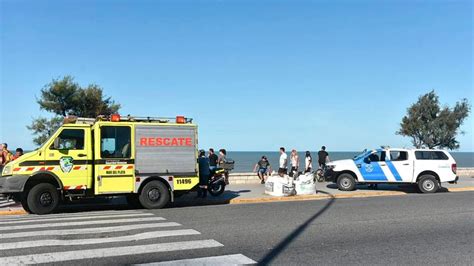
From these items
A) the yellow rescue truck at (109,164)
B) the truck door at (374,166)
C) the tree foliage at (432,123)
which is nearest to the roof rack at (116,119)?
the yellow rescue truck at (109,164)

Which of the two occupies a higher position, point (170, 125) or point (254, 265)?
point (170, 125)

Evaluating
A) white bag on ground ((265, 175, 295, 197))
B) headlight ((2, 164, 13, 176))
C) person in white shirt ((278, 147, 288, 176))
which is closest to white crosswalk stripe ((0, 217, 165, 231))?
headlight ((2, 164, 13, 176))

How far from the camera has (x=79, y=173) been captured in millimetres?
12219

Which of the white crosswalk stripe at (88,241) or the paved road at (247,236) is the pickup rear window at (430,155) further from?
the white crosswalk stripe at (88,241)

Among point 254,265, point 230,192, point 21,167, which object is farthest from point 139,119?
point 254,265

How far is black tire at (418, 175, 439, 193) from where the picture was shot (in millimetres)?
17703

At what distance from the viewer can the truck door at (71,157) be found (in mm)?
11930

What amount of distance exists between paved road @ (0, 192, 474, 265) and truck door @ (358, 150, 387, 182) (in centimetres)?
522

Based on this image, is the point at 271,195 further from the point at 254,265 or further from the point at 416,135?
the point at 416,135

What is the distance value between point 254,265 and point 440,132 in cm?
2781

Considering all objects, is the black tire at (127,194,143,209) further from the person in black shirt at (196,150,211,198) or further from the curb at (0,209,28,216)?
the curb at (0,209,28,216)

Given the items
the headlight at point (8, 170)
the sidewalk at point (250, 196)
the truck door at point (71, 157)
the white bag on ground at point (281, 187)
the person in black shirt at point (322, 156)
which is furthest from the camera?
the person in black shirt at point (322, 156)

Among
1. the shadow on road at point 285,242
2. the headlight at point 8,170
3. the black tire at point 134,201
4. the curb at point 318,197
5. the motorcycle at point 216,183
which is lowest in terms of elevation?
the shadow on road at point 285,242

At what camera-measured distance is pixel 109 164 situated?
12461 millimetres
